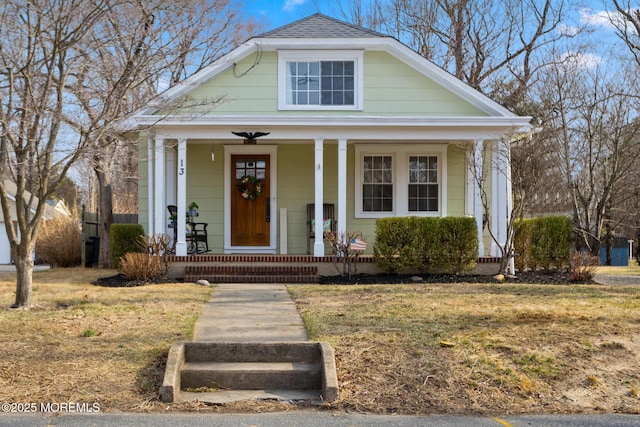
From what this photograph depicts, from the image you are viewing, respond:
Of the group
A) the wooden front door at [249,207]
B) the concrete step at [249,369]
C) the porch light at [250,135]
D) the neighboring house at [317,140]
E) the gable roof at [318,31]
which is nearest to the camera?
the concrete step at [249,369]

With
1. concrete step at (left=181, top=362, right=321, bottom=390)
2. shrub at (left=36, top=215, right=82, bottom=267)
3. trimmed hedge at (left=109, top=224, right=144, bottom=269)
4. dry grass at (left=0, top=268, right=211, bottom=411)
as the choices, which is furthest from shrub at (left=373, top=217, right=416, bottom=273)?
shrub at (left=36, top=215, right=82, bottom=267)

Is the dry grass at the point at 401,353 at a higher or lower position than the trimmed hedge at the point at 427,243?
lower

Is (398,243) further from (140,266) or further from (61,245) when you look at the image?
(61,245)

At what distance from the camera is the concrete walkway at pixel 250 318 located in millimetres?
6504

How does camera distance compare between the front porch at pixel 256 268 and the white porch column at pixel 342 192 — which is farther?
the white porch column at pixel 342 192

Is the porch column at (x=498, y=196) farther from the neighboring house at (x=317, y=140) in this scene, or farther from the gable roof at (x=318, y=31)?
the gable roof at (x=318, y=31)

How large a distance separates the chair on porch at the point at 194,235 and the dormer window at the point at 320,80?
3.23m

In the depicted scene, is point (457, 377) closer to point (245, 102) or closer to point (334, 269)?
point (334, 269)

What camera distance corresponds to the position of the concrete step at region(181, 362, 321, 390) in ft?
18.2

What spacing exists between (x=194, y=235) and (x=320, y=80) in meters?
4.43

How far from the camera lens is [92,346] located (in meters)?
6.06

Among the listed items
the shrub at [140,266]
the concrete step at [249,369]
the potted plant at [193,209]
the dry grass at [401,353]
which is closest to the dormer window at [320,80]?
the potted plant at [193,209]

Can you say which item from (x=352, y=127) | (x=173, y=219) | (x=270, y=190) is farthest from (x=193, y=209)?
(x=352, y=127)

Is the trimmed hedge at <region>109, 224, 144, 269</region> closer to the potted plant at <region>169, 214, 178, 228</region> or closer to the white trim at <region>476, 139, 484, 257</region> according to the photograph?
the potted plant at <region>169, 214, 178, 228</region>
